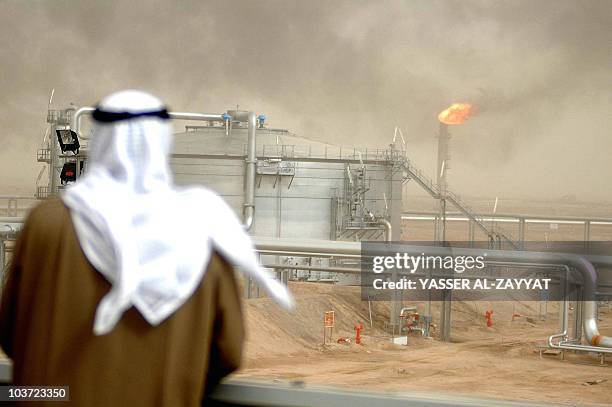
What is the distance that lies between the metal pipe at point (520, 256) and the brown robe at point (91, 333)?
91 cm

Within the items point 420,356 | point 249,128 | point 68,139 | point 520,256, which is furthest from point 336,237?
A: point 520,256

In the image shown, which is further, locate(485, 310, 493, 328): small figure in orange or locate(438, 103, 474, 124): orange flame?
locate(438, 103, 474, 124): orange flame

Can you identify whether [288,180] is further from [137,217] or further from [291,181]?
[137,217]

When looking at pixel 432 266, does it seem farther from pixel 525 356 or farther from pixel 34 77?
pixel 34 77

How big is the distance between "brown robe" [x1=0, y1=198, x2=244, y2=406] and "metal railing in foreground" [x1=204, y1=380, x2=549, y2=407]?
402 millimetres

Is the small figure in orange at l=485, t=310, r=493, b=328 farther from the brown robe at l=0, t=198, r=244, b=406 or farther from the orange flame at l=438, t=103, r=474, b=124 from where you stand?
the orange flame at l=438, t=103, r=474, b=124

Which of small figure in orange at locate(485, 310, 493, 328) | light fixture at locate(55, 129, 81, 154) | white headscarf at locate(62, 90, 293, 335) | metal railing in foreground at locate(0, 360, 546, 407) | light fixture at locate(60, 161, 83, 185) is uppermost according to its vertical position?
light fixture at locate(55, 129, 81, 154)

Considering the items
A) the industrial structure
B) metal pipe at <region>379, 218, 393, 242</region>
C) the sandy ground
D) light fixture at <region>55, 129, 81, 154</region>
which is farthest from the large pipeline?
metal pipe at <region>379, 218, 393, 242</region>

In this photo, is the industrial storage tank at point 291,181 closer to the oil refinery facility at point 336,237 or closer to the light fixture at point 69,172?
the oil refinery facility at point 336,237

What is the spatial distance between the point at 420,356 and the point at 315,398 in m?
5.32

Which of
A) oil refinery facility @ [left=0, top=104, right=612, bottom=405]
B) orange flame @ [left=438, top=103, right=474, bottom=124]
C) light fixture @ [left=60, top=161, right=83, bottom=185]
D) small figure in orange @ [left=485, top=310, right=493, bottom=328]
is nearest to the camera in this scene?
light fixture @ [left=60, top=161, right=83, bottom=185]

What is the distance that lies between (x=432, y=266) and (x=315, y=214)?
12.9 ft

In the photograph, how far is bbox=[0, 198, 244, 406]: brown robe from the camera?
81 cm

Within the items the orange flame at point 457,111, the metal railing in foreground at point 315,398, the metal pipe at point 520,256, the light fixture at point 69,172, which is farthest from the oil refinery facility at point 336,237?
the orange flame at point 457,111
